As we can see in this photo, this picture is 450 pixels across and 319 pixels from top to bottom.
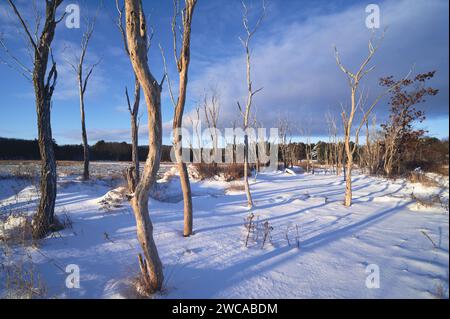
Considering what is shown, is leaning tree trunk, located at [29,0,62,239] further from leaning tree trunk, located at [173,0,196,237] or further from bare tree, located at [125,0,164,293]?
bare tree, located at [125,0,164,293]

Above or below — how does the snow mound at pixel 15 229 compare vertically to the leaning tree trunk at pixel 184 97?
below

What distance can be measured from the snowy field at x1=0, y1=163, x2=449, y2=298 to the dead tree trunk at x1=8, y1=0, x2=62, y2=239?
568mm

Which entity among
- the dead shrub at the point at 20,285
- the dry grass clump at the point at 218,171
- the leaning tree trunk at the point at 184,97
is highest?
the leaning tree trunk at the point at 184,97

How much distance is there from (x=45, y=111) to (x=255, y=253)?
5.28 m

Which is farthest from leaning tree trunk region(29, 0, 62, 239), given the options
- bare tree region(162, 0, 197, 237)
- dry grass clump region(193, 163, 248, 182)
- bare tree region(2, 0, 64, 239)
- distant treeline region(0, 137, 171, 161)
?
distant treeline region(0, 137, 171, 161)

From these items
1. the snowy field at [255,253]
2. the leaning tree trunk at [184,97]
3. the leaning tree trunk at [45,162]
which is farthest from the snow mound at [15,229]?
the leaning tree trunk at [184,97]

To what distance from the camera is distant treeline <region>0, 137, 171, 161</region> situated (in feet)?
90.8

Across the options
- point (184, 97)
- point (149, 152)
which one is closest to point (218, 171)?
point (184, 97)

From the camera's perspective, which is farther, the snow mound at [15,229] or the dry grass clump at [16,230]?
the snow mound at [15,229]

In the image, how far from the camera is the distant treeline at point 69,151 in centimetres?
2769

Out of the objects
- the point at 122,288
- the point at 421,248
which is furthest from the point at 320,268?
the point at 122,288

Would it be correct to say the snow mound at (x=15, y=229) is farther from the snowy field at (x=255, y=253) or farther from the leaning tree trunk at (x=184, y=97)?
the leaning tree trunk at (x=184, y=97)

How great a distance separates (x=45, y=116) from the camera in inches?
192

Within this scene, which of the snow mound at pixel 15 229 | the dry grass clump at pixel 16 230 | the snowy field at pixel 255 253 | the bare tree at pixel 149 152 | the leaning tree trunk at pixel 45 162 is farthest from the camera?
the leaning tree trunk at pixel 45 162
